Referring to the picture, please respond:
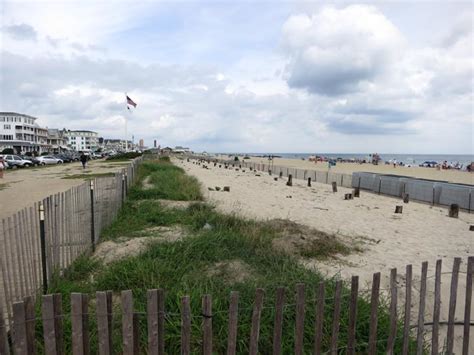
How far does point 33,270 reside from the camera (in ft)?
14.3

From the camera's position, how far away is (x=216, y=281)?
479 centimetres

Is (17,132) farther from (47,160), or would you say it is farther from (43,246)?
(43,246)

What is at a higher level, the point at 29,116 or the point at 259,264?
the point at 29,116

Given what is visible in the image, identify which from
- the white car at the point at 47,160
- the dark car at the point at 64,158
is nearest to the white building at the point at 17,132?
the dark car at the point at 64,158

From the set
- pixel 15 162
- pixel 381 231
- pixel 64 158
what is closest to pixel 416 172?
pixel 381 231

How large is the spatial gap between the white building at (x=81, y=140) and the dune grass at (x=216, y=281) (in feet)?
538

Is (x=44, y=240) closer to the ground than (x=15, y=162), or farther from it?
farther from it

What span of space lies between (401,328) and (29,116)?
11434 centimetres

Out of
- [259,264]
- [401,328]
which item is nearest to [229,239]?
[259,264]

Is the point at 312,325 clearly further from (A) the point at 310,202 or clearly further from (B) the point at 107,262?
(A) the point at 310,202

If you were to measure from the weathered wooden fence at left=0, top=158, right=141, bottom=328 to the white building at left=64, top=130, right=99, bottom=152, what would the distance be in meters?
163

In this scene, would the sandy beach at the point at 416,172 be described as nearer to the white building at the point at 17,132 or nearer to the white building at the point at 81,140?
the white building at the point at 17,132

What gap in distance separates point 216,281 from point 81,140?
175m

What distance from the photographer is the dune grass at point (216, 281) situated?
3.64 metres
